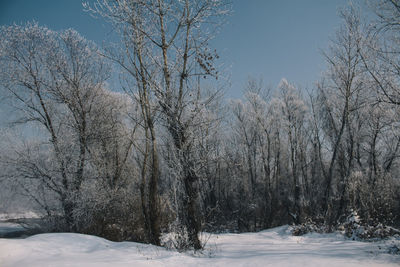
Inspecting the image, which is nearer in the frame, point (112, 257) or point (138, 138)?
point (112, 257)

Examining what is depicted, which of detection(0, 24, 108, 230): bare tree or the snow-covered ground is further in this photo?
detection(0, 24, 108, 230): bare tree

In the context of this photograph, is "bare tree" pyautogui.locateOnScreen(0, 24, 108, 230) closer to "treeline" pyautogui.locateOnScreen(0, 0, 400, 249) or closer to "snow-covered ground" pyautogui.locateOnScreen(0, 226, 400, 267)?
"treeline" pyautogui.locateOnScreen(0, 0, 400, 249)

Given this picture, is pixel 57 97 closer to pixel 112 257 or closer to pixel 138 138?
pixel 138 138

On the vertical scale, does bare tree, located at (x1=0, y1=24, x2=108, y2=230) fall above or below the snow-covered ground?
above

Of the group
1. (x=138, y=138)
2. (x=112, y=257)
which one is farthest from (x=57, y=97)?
(x=112, y=257)

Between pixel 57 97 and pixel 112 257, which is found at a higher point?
pixel 57 97

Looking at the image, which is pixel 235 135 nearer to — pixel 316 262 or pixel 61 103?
pixel 61 103

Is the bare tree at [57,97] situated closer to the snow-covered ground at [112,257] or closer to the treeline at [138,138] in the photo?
the treeline at [138,138]

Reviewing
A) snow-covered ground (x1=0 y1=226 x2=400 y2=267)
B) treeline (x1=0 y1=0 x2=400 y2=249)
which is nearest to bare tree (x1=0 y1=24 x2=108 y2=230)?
treeline (x1=0 y1=0 x2=400 y2=249)

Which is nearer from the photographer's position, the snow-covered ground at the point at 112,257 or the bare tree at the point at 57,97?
the snow-covered ground at the point at 112,257

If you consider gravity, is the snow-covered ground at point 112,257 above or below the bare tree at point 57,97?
below

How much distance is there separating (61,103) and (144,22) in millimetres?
7142

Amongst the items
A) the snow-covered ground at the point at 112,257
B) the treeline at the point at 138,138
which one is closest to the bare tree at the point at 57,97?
the treeline at the point at 138,138

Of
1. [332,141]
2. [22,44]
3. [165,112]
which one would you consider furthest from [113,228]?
[332,141]
